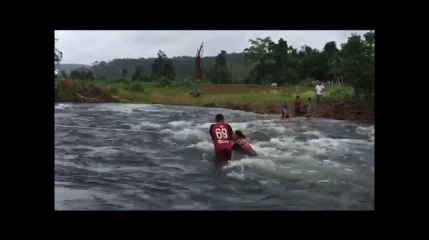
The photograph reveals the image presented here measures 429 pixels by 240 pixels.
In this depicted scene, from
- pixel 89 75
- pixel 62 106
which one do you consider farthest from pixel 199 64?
pixel 62 106

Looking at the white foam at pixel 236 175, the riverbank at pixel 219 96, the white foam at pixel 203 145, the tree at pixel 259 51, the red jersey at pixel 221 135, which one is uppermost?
the tree at pixel 259 51

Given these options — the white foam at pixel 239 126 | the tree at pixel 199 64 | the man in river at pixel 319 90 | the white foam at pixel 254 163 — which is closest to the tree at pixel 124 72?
the tree at pixel 199 64

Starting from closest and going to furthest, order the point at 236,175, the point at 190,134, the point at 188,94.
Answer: the point at 236,175 → the point at 190,134 → the point at 188,94

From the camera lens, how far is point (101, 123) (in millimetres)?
3959

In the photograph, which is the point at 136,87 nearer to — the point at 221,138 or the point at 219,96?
the point at 219,96

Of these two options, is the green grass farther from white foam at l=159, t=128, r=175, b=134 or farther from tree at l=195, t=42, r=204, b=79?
white foam at l=159, t=128, r=175, b=134

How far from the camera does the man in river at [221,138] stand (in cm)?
390

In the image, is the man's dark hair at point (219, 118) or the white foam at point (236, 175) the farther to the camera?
the man's dark hair at point (219, 118)

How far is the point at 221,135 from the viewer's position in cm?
394

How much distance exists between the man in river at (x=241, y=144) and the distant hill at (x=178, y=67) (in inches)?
17.9

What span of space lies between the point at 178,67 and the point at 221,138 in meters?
0.64

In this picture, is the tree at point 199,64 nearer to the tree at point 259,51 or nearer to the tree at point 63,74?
the tree at point 259,51
